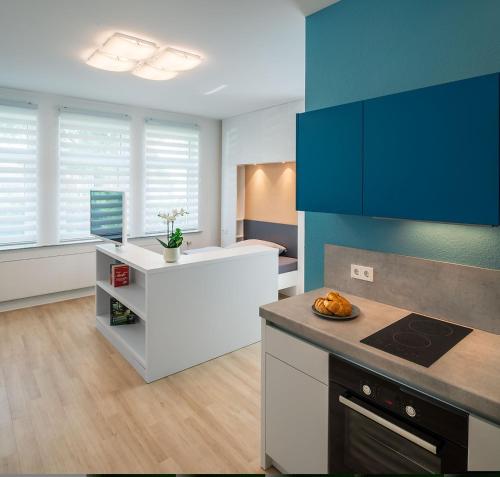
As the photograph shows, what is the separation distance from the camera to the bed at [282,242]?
4660 millimetres

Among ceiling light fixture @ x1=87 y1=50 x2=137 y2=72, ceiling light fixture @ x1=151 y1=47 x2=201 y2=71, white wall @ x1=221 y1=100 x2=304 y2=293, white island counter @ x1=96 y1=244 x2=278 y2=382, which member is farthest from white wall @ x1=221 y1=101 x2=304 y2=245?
ceiling light fixture @ x1=87 y1=50 x2=137 y2=72

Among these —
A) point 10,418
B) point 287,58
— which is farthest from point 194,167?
point 10,418

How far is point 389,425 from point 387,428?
0.03 metres

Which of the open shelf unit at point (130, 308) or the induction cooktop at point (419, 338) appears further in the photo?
the open shelf unit at point (130, 308)

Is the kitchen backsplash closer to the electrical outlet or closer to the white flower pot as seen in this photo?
the electrical outlet

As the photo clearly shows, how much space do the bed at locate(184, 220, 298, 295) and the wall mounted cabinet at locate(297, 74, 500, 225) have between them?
280cm

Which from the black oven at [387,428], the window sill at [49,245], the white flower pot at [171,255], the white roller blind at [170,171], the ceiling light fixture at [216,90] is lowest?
the black oven at [387,428]

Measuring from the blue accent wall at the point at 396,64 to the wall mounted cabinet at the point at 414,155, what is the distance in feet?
1.09

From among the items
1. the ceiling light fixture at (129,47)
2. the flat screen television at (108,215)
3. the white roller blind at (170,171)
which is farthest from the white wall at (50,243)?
the ceiling light fixture at (129,47)

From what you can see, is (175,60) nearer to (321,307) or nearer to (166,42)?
(166,42)

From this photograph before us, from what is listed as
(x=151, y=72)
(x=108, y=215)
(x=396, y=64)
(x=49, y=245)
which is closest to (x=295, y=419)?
(x=396, y=64)

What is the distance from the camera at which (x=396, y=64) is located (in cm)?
190

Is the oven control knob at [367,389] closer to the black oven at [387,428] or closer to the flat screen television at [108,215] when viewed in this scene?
the black oven at [387,428]

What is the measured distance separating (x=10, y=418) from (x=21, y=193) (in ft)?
9.74
